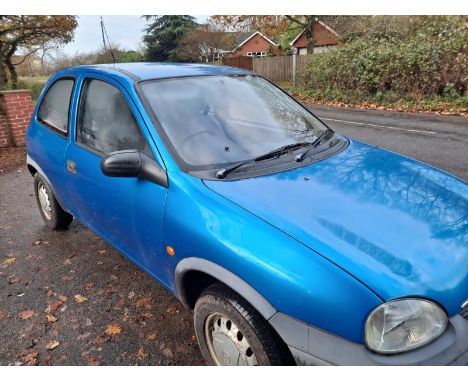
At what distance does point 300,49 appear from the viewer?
122 ft

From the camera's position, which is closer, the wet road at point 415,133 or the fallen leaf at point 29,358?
the fallen leaf at point 29,358

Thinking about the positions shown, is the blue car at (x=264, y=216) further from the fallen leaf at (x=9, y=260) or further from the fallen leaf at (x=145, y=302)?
the fallen leaf at (x=9, y=260)

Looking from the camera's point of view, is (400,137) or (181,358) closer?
(181,358)

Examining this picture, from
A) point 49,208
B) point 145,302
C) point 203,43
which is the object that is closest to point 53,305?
point 145,302

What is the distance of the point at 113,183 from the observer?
104 inches

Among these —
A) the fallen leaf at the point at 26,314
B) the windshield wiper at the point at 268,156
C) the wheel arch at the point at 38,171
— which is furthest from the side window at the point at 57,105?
the windshield wiper at the point at 268,156

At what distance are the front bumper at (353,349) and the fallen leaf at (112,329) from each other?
1560 millimetres

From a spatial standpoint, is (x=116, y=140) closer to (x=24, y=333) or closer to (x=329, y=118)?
(x=24, y=333)

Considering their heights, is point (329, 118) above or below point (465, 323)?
below

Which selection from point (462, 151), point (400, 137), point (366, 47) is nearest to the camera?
point (462, 151)

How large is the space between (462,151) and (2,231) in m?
7.09

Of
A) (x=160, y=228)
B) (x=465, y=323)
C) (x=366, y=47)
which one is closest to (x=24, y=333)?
(x=160, y=228)

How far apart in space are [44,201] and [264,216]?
340cm

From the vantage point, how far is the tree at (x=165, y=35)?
34969mm
